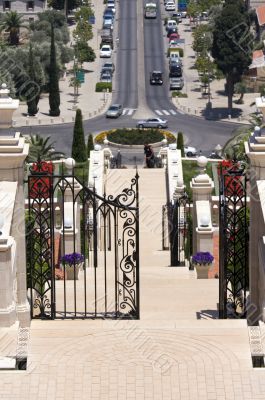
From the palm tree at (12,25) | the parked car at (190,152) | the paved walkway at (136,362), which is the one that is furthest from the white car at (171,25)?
the paved walkway at (136,362)

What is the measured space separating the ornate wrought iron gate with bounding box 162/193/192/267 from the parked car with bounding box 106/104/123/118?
4517 centimetres

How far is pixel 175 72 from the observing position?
3861 inches

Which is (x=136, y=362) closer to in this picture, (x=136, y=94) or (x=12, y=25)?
(x=136, y=94)

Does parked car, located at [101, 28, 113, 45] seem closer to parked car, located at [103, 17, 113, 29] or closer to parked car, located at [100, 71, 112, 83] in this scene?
parked car, located at [103, 17, 113, 29]

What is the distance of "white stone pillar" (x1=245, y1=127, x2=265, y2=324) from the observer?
80.4ft

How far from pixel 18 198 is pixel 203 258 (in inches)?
442

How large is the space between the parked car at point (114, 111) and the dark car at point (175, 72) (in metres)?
8.98

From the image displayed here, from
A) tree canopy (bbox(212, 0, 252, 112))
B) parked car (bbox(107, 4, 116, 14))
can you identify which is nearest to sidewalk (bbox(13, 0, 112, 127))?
tree canopy (bbox(212, 0, 252, 112))

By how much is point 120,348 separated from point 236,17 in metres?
68.2

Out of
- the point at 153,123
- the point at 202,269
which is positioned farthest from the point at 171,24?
the point at 202,269

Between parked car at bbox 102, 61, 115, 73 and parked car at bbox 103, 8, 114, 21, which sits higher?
parked car at bbox 103, 8, 114, 21

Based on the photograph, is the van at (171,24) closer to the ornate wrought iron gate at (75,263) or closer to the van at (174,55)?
the van at (174,55)

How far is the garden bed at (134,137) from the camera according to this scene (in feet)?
230

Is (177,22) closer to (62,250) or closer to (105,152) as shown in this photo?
(105,152)
